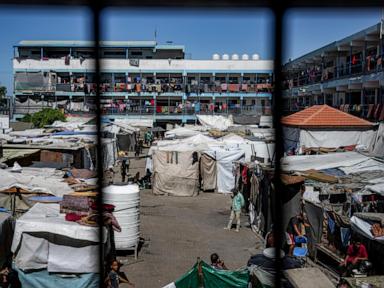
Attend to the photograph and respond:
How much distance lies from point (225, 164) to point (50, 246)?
6.37 metres

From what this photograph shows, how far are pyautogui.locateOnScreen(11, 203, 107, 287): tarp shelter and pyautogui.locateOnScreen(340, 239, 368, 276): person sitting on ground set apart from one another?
2448 mm

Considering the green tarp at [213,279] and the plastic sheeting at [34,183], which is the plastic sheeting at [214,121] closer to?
the plastic sheeting at [34,183]

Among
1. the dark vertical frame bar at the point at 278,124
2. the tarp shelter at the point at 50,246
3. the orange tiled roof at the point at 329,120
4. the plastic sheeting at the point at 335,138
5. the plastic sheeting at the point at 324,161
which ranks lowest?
the tarp shelter at the point at 50,246

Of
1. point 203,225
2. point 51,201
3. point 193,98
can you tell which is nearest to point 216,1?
→ point 51,201

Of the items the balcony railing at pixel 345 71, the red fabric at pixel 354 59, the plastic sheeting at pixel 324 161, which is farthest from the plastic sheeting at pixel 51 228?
the red fabric at pixel 354 59

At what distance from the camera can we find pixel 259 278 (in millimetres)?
3654

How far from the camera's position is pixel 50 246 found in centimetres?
423

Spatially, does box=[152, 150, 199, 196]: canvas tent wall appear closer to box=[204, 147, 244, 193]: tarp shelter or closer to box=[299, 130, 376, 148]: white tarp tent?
box=[204, 147, 244, 193]: tarp shelter

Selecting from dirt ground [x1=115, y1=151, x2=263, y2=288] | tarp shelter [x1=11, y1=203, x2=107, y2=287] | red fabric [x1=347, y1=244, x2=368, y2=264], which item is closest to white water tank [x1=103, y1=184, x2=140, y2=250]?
dirt ground [x1=115, y1=151, x2=263, y2=288]

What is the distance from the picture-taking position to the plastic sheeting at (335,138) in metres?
9.78

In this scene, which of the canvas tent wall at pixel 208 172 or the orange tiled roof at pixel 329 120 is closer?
the orange tiled roof at pixel 329 120

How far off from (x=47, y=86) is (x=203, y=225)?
37.9ft

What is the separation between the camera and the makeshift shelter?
973cm

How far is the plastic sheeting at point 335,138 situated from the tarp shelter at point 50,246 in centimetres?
653
